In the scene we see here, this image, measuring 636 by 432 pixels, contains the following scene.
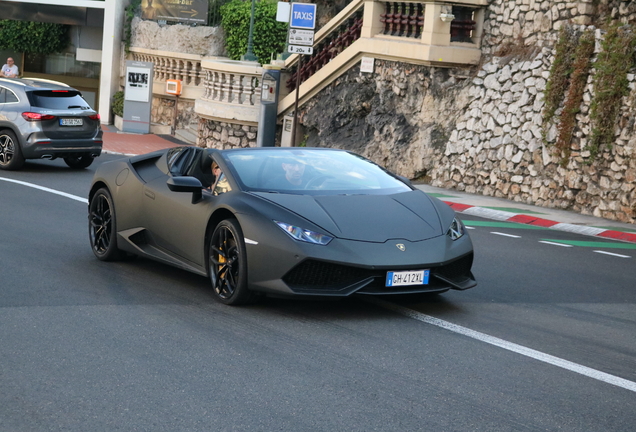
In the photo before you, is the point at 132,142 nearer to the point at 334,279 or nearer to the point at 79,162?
the point at 79,162

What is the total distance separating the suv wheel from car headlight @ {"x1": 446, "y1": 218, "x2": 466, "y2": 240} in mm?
11710

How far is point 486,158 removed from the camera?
18.9 metres

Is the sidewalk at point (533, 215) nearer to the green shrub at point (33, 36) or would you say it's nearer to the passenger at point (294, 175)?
the passenger at point (294, 175)

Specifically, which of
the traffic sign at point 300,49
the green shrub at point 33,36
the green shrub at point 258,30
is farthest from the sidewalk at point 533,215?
the green shrub at point 33,36

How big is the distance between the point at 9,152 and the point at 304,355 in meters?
13.0

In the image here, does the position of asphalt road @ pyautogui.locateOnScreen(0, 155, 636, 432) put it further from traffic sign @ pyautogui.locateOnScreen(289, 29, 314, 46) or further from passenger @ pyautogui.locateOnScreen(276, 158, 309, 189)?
traffic sign @ pyautogui.locateOnScreen(289, 29, 314, 46)

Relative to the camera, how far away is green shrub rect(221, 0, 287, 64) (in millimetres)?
29781

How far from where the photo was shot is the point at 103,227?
9.61 m

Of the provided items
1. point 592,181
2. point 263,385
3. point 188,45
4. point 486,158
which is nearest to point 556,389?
point 263,385

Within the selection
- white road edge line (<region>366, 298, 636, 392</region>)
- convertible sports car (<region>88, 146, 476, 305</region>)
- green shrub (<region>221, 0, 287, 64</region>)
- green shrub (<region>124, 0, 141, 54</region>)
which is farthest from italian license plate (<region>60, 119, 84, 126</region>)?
green shrub (<region>124, 0, 141, 54</region>)

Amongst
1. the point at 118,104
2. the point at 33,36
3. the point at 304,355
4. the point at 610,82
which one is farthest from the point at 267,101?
the point at 304,355

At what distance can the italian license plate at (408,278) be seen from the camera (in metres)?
7.10

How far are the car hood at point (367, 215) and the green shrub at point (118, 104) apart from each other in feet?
81.8

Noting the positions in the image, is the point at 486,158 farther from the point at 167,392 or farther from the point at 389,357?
the point at 167,392
